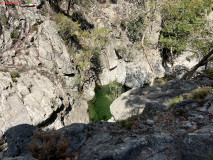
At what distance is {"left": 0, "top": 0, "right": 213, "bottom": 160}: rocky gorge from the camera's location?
353 cm

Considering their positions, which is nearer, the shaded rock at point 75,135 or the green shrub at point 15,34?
the shaded rock at point 75,135

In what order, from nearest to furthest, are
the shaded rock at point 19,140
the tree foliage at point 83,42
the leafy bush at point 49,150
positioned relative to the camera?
the leafy bush at point 49,150 < the shaded rock at point 19,140 < the tree foliage at point 83,42

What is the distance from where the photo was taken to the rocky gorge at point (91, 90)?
353cm

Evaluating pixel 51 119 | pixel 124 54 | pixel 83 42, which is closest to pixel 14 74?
pixel 51 119

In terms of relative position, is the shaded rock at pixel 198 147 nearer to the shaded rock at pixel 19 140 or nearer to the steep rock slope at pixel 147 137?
the steep rock slope at pixel 147 137

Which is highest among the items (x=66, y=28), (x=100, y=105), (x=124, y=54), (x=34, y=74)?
(x=66, y=28)

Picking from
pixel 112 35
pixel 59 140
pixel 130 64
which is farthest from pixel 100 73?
pixel 59 140

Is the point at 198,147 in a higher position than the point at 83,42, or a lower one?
higher

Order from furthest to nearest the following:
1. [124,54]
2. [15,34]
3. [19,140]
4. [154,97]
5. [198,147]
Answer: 1. [124,54]
2. [15,34]
3. [154,97]
4. [19,140]
5. [198,147]

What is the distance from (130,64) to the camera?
106ft

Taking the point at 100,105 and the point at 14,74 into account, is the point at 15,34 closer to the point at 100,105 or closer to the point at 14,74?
the point at 14,74

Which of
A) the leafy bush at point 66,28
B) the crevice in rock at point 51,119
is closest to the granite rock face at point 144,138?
the crevice in rock at point 51,119

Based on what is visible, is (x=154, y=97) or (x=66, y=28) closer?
(x=154, y=97)

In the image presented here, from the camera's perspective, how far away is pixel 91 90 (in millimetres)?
28375
